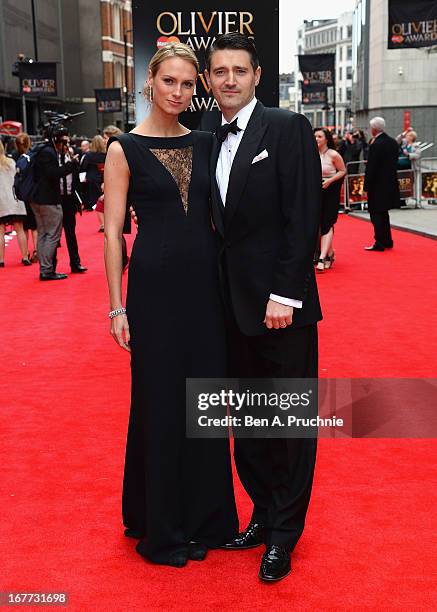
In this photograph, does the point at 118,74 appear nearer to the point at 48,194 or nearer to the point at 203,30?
the point at 48,194

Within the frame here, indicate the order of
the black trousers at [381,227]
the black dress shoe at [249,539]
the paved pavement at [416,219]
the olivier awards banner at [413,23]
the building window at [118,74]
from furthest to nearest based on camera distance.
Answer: the building window at [118,74] → the olivier awards banner at [413,23] → the paved pavement at [416,219] → the black trousers at [381,227] → the black dress shoe at [249,539]

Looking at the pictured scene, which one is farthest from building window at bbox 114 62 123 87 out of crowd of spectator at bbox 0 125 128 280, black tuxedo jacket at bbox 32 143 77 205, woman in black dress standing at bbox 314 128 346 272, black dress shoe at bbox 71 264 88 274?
woman in black dress standing at bbox 314 128 346 272

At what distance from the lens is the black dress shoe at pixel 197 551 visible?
3.39m

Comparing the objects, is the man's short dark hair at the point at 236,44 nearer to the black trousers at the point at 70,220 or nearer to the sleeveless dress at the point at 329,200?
the sleeveless dress at the point at 329,200

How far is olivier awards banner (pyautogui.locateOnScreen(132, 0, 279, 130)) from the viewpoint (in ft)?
24.2

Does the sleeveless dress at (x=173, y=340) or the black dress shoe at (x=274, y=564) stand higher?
the sleeveless dress at (x=173, y=340)

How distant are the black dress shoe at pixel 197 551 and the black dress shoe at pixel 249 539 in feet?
0.34

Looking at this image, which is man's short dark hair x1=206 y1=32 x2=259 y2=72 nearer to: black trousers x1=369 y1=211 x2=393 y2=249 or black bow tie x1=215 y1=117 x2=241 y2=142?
black bow tie x1=215 y1=117 x2=241 y2=142

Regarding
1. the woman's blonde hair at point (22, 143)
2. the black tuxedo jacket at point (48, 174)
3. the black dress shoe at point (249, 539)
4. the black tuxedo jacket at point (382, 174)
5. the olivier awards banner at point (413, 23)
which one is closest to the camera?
the black dress shoe at point (249, 539)

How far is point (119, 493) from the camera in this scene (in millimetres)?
4129

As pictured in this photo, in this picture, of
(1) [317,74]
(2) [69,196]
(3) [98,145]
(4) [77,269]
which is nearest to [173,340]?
(2) [69,196]

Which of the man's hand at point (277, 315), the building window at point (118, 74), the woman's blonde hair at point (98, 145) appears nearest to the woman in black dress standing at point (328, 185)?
the woman's blonde hair at point (98, 145)

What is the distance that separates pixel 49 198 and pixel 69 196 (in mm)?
565

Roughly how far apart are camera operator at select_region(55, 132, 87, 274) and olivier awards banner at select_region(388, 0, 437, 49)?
8955 millimetres
